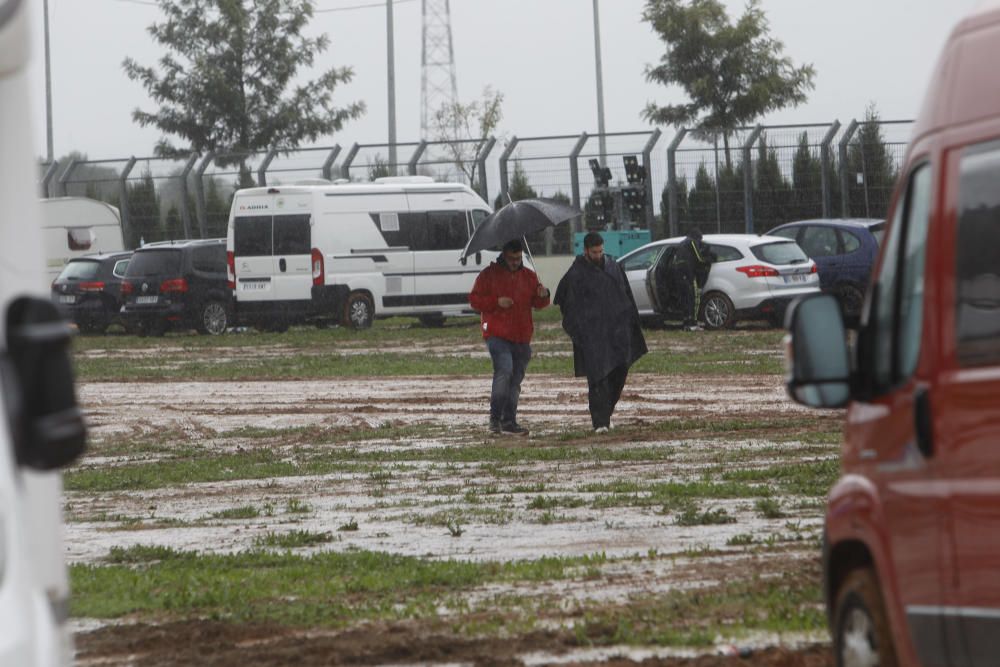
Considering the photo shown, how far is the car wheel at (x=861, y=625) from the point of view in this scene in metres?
4.98

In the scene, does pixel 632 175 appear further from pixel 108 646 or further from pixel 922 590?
pixel 922 590

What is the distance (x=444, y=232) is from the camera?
107 feet

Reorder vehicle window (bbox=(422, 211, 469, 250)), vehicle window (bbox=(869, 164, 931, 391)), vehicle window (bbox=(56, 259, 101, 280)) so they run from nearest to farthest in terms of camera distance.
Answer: vehicle window (bbox=(869, 164, 931, 391)) < vehicle window (bbox=(422, 211, 469, 250)) < vehicle window (bbox=(56, 259, 101, 280))

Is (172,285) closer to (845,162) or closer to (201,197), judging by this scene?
(201,197)

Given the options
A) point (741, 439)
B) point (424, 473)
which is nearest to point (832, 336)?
point (424, 473)

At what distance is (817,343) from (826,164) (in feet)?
109

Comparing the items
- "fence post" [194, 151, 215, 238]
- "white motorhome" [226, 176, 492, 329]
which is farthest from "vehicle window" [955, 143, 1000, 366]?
"fence post" [194, 151, 215, 238]

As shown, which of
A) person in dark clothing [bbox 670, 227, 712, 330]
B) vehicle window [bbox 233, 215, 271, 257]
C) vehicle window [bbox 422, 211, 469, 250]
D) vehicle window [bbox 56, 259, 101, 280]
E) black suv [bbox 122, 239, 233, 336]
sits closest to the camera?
person in dark clothing [bbox 670, 227, 712, 330]

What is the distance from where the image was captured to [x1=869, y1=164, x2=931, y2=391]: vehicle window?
15.9 feet

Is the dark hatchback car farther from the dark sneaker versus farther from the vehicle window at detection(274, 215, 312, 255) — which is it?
the dark sneaker

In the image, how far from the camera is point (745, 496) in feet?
37.5

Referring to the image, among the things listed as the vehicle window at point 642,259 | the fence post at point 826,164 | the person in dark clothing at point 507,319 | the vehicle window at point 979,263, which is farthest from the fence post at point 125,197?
the vehicle window at point 979,263

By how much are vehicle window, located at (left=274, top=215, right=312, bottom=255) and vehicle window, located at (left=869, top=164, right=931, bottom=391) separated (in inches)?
1073

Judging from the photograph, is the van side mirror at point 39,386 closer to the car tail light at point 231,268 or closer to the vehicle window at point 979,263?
the vehicle window at point 979,263
